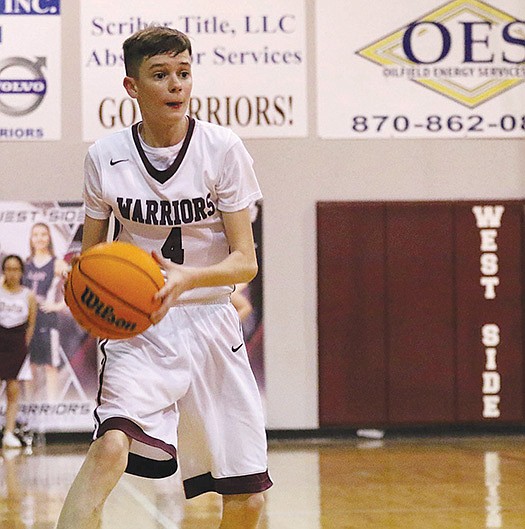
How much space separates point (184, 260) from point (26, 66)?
6519mm

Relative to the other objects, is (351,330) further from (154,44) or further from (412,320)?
(154,44)

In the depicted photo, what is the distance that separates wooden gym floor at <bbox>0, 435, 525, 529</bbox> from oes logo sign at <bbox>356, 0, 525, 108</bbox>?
3.20 m

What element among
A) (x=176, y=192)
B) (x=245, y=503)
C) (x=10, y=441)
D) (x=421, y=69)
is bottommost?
(x=10, y=441)

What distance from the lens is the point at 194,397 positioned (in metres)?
3.77

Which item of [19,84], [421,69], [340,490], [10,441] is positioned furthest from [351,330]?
[19,84]

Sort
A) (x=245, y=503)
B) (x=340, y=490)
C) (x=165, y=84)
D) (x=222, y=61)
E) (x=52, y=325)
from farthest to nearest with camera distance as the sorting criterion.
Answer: (x=222, y=61) < (x=52, y=325) < (x=340, y=490) < (x=245, y=503) < (x=165, y=84)

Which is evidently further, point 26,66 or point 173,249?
point 26,66

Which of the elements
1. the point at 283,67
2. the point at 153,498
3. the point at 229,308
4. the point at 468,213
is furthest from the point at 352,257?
the point at 229,308

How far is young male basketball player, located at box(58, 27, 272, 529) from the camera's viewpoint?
12.1ft

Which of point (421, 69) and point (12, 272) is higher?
point (421, 69)

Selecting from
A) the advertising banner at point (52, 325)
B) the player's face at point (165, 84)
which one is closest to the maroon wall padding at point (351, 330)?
the advertising banner at point (52, 325)

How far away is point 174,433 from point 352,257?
21.3 ft

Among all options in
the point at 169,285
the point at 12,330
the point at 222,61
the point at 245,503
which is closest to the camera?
the point at 169,285

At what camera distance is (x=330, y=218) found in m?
10.0
